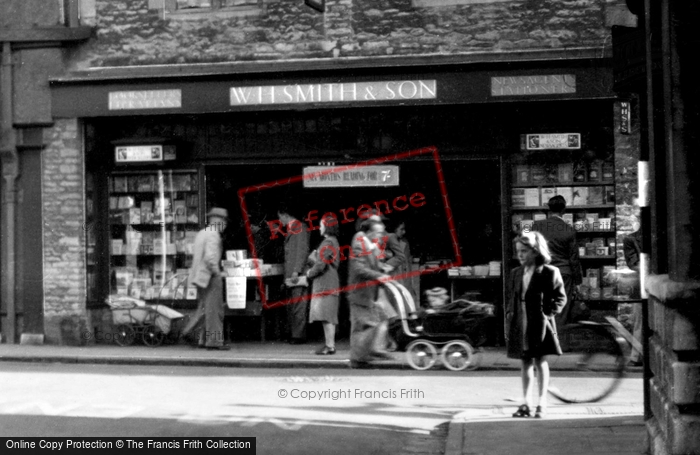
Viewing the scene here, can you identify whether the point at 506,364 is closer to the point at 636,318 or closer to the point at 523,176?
the point at 636,318

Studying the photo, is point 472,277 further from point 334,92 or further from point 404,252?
point 334,92

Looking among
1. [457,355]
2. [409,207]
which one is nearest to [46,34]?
[409,207]

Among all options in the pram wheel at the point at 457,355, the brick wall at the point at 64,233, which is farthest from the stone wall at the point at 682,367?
the brick wall at the point at 64,233

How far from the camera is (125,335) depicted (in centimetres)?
1526

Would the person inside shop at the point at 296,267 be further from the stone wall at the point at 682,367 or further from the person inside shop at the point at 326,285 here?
the stone wall at the point at 682,367

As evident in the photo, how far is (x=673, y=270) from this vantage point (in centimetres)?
625

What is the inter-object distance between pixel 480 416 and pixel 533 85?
6.15 meters

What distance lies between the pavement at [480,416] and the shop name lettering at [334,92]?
3.54 meters

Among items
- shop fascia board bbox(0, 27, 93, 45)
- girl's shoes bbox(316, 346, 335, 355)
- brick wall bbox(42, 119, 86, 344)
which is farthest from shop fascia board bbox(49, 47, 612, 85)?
girl's shoes bbox(316, 346, 335, 355)

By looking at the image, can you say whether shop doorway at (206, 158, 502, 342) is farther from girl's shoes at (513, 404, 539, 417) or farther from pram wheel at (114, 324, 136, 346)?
girl's shoes at (513, 404, 539, 417)

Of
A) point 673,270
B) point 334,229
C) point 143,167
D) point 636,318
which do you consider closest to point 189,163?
point 143,167

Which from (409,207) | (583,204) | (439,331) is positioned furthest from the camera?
(409,207)

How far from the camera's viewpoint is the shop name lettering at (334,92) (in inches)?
565

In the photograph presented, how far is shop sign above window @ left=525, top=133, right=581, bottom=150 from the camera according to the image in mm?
14305
